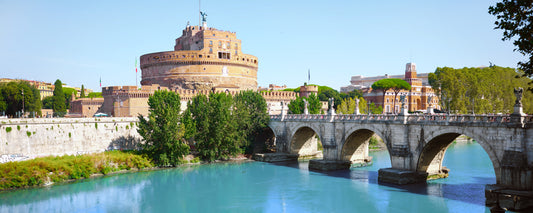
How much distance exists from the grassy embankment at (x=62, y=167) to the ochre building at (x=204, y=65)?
21213 mm

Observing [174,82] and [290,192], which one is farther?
[174,82]

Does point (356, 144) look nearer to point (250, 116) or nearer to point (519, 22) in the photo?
point (250, 116)

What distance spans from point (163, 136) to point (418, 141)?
19572mm

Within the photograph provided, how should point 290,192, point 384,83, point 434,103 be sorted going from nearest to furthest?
point 290,192, point 384,83, point 434,103

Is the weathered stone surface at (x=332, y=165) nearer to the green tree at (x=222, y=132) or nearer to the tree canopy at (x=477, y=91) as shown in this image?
the green tree at (x=222, y=132)

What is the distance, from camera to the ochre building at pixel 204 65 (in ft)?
183

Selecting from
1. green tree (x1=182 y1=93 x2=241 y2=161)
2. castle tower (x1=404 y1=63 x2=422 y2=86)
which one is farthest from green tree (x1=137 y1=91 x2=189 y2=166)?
castle tower (x1=404 y1=63 x2=422 y2=86)

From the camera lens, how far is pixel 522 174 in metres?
19.0

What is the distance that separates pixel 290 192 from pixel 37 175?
16431 mm

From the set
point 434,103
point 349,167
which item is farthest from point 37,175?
point 434,103

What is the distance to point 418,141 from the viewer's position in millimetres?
25438

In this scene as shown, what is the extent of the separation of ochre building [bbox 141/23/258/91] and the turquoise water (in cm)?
2389

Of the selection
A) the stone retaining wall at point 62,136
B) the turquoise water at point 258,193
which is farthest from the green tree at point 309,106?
the stone retaining wall at point 62,136

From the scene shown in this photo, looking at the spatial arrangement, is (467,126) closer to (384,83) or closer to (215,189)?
(215,189)
